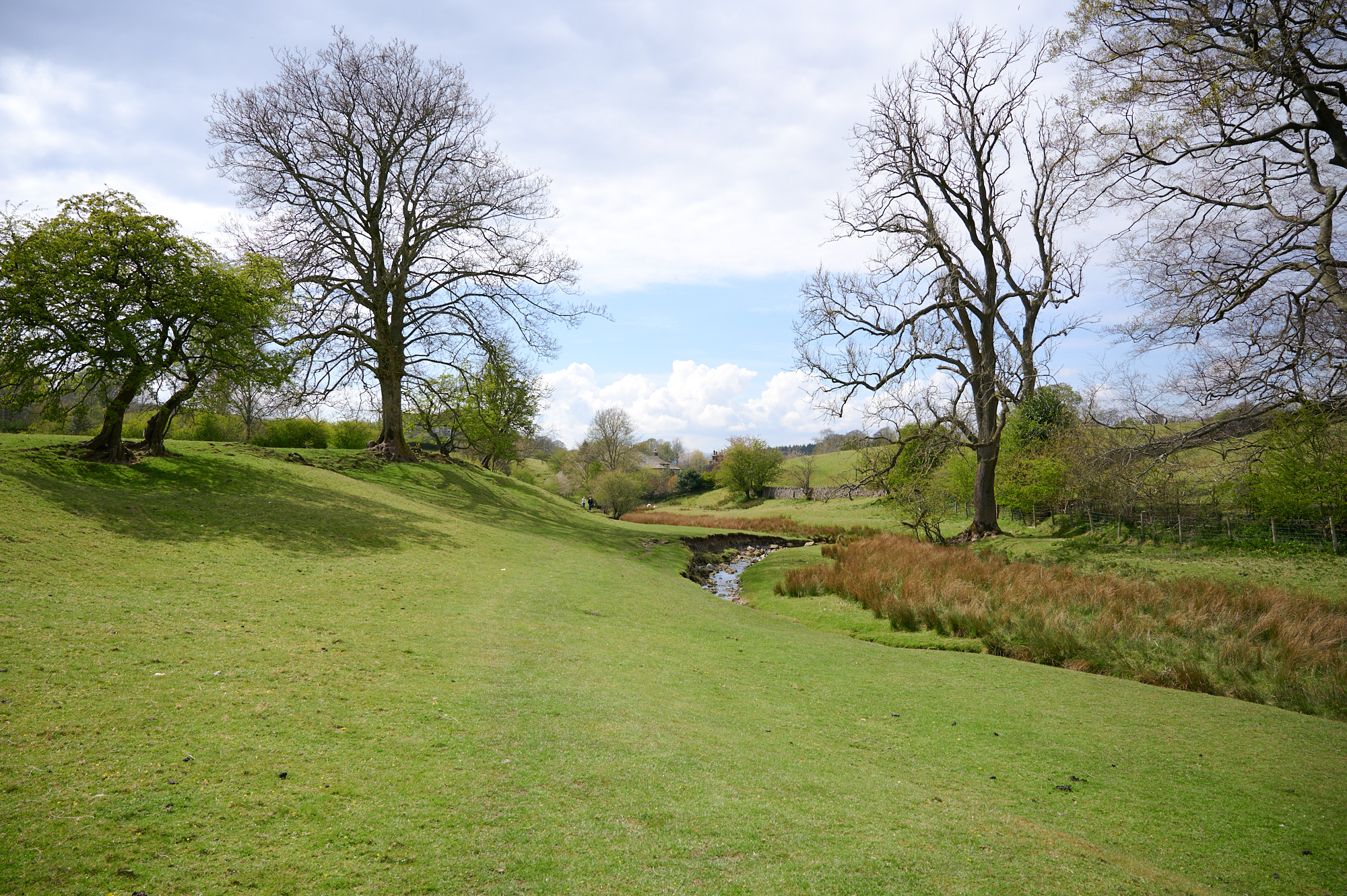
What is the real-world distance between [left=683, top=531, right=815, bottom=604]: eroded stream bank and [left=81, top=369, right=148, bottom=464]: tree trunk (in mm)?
15015

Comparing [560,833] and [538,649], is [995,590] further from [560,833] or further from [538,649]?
[560,833]

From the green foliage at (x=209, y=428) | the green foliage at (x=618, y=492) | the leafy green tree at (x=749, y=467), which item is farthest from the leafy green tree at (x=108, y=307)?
the leafy green tree at (x=749, y=467)

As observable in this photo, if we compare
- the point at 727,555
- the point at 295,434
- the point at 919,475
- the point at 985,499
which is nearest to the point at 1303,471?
the point at 985,499

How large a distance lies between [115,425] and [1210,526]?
3351 centimetres

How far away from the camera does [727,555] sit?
84.9 feet

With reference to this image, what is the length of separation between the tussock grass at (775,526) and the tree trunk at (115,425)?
22489mm

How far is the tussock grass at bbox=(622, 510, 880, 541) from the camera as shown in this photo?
31.8 metres

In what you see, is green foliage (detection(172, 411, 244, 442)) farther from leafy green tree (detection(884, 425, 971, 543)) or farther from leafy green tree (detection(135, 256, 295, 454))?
leafy green tree (detection(884, 425, 971, 543))

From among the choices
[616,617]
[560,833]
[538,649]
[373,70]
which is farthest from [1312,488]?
[373,70]

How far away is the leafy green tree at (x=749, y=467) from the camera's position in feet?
216

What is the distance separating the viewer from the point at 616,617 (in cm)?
1088

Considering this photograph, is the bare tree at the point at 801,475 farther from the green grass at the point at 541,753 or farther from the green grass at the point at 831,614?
the green grass at the point at 541,753

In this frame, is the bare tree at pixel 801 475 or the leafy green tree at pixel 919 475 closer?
the leafy green tree at pixel 919 475

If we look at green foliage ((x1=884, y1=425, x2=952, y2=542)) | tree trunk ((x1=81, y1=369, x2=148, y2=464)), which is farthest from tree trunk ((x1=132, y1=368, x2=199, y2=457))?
green foliage ((x1=884, y1=425, x2=952, y2=542))
